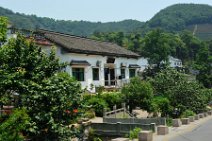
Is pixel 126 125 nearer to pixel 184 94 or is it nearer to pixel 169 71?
pixel 184 94

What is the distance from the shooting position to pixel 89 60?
3891 centimetres

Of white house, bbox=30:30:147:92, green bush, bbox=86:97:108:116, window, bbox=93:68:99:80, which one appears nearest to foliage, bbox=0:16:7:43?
green bush, bbox=86:97:108:116

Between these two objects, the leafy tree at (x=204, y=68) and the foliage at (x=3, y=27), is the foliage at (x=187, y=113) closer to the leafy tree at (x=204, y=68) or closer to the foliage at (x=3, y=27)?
the foliage at (x=3, y=27)

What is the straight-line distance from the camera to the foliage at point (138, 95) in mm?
29688

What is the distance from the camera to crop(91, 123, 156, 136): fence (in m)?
22.7

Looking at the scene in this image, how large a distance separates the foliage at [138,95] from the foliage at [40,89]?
13.6m

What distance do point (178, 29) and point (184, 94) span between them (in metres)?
158

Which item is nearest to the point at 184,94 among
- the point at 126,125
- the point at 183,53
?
the point at 126,125

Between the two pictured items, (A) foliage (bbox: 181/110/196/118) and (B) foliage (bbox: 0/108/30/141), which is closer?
(B) foliage (bbox: 0/108/30/141)

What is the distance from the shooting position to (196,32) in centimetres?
19012

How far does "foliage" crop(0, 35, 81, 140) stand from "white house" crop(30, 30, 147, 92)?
16.7 meters

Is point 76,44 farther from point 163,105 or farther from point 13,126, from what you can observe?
point 13,126

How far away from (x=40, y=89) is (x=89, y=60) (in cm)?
2347

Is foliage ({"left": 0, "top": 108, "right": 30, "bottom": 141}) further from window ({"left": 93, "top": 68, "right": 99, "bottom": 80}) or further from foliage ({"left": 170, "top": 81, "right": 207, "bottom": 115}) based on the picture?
window ({"left": 93, "top": 68, "right": 99, "bottom": 80})
